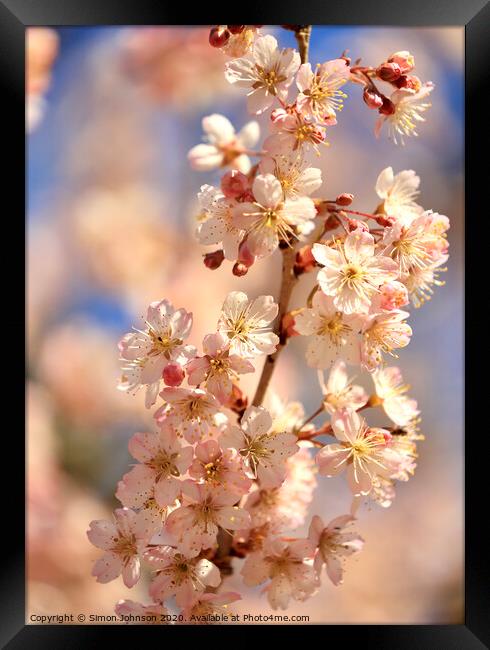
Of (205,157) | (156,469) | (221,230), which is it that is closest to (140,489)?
(156,469)

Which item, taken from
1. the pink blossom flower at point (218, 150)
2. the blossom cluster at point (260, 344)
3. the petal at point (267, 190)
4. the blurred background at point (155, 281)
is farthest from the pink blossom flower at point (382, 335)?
the blurred background at point (155, 281)

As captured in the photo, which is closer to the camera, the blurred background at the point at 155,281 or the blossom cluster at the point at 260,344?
the blossom cluster at the point at 260,344

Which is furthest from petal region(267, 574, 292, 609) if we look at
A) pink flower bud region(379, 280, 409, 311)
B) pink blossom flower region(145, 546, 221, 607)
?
pink flower bud region(379, 280, 409, 311)

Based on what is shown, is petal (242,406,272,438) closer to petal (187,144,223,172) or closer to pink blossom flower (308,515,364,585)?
pink blossom flower (308,515,364,585)

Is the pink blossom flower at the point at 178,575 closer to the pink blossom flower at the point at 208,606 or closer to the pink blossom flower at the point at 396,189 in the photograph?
the pink blossom flower at the point at 208,606
